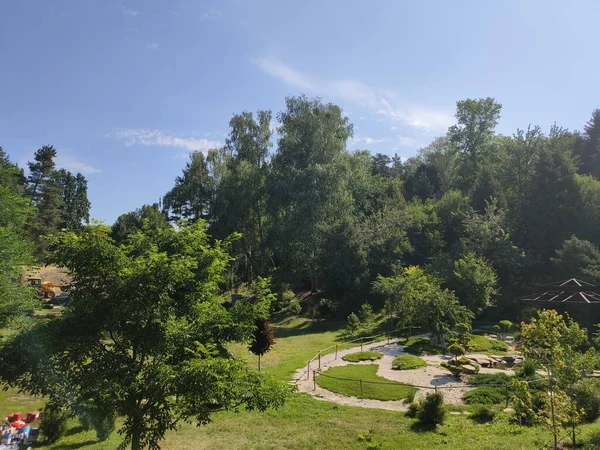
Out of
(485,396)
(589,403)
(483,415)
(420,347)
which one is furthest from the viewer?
(420,347)

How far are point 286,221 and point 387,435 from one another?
28478 millimetres

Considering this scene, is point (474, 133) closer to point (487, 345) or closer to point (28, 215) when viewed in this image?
point (487, 345)

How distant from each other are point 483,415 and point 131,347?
11529 millimetres

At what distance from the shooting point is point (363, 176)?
45.3 meters

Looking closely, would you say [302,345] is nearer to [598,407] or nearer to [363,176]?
[598,407]

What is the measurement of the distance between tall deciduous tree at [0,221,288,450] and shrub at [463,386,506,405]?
33.6ft

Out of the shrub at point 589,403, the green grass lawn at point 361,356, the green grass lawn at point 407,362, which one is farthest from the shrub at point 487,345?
the shrub at point 589,403

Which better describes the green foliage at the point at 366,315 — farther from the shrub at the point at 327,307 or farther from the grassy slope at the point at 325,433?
the grassy slope at the point at 325,433

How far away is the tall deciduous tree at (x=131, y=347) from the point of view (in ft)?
24.6

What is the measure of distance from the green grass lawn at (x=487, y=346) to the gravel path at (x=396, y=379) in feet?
6.67

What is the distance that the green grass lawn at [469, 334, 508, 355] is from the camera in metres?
23.5

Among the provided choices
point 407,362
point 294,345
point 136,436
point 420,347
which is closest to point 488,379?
point 407,362

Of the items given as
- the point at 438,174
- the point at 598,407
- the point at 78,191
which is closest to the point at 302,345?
the point at 598,407

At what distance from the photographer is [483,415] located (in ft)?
45.4
